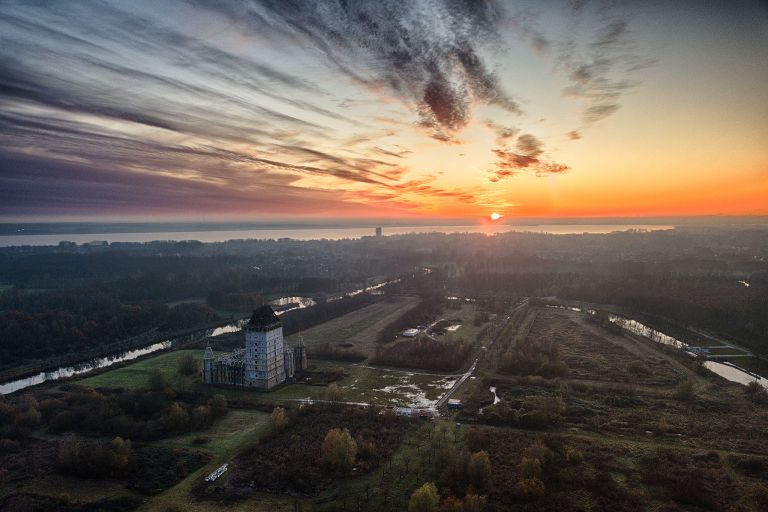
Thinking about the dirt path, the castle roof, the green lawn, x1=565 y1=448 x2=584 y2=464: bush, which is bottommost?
the dirt path

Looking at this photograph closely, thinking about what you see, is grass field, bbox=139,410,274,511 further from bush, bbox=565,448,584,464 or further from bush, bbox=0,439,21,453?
bush, bbox=565,448,584,464

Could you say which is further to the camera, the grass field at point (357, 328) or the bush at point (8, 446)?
the grass field at point (357, 328)

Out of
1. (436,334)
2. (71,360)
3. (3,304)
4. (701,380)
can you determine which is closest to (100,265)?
(3,304)

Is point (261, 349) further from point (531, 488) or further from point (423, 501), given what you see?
point (531, 488)

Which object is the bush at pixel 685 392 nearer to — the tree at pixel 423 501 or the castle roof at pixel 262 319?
the tree at pixel 423 501

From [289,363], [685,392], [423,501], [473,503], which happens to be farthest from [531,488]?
[289,363]

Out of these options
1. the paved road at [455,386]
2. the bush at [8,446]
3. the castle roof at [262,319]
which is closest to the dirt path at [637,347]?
the paved road at [455,386]

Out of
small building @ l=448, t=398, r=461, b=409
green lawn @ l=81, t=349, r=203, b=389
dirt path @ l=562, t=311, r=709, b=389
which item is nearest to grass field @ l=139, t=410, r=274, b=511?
green lawn @ l=81, t=349, r=203, b=389
